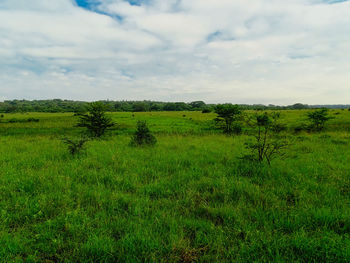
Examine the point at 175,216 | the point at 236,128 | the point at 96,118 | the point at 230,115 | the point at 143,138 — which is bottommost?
the point at 175,216

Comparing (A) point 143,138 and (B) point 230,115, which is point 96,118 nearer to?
(A) point 143,138

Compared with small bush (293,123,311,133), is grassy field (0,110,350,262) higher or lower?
lower

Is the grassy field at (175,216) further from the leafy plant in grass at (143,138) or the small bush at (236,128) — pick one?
the small bush at (236,128)

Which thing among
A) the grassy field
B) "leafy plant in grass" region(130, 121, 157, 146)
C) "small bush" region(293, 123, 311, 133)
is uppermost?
"small bush" region(293, 123, 311, 133)

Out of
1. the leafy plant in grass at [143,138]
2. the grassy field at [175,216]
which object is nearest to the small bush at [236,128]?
the leafy plant in grass at [143,138]

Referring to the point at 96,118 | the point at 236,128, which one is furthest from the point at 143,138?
the point at 236,128

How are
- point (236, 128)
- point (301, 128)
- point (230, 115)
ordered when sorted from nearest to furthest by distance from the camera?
point (230, 115), point (236, 128), point (301, 128)

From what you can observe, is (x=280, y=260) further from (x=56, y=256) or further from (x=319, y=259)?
(x=56, y=256)

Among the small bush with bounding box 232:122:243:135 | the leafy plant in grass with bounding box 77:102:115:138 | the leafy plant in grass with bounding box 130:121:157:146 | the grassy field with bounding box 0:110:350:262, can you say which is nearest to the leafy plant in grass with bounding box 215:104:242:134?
the small bush with bounding box 232:122:243:135

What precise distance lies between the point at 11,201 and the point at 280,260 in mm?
5761

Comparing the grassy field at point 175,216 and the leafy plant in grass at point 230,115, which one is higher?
the leafy plant in grass at point 230,115

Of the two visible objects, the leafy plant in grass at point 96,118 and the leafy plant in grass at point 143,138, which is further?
the leafy plant in grass at point 96,118

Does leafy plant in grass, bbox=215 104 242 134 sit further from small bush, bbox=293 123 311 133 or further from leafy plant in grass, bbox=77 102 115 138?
leafy plant in grass, bbox=77 102 115 138

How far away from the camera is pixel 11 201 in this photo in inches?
162
